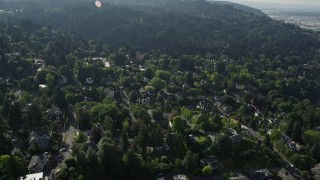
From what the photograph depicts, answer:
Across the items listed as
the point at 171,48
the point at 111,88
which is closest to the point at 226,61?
the point at 171,48

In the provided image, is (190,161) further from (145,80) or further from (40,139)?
(145,80)

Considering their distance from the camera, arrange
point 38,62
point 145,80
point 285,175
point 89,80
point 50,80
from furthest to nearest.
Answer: point 38,62
point 145,80
point 89,80
point 50,80
point 285,175

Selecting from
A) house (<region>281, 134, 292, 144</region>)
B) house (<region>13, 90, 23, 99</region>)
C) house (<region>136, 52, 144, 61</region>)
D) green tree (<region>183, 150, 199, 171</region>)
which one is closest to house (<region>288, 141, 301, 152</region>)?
house (<region>281, 134, 292, 144</region>)

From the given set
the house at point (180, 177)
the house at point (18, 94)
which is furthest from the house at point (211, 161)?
the house at point (18, 94)

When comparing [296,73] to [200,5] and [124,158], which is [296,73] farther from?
[200,5]

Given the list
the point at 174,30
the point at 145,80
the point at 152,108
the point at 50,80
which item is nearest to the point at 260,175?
the point at 152,108

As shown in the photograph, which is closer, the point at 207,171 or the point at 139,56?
the point at 207,171
